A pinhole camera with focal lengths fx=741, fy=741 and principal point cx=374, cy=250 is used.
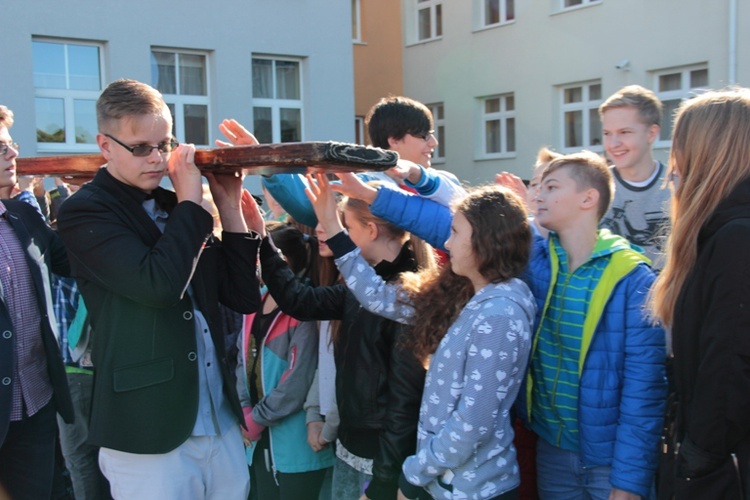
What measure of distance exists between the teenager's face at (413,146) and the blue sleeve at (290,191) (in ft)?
2.28

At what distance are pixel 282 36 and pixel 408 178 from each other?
11.8 meters

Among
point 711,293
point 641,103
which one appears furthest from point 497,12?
point 711,293

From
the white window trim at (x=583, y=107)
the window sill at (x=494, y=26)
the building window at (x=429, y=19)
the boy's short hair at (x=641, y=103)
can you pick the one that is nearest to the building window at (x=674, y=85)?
the white window trim at (x=583, y=107)

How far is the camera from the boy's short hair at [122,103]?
7.79ft

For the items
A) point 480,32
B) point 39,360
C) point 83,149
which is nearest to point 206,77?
point 83,149

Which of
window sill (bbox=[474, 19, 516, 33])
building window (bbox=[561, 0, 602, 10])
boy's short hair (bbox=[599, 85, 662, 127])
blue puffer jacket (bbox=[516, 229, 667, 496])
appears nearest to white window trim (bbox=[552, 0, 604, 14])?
building window (bbox=[561, 0, 602, 10])

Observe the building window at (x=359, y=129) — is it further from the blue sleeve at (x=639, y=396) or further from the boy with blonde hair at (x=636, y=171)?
the blue sleeve at (x=639, y=396)

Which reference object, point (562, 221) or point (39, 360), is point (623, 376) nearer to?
point (562, 221)

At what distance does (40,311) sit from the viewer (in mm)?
3170

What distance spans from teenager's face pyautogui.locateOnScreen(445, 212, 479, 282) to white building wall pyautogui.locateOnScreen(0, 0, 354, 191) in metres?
10.6

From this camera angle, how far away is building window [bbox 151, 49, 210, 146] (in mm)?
13266

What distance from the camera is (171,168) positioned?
8.02ft

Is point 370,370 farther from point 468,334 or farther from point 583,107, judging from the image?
point 583,107

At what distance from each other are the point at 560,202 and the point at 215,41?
462 inches
